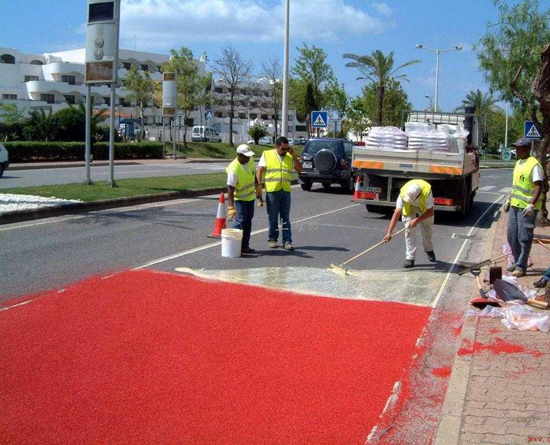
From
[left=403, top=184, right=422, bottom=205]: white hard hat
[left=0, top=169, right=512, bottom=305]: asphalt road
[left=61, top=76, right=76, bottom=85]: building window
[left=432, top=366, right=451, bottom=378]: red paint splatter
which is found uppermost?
A: [left=61, top=76, right=76, bottom=85]: building window

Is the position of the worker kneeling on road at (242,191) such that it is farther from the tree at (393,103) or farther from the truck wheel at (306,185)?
the tree at (393,103)

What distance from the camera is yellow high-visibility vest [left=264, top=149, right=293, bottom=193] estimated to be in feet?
36.7

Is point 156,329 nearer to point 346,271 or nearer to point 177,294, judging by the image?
point 177,294

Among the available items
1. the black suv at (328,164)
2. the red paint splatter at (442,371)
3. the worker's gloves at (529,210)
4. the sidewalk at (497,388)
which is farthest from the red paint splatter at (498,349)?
the black suv at (328,164)

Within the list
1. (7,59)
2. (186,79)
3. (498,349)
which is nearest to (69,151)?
(186,79)

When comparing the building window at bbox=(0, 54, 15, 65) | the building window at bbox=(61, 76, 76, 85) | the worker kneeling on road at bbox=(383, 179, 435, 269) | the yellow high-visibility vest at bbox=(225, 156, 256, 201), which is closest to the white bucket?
the yellow high-visibility vest at bbox=(225, 156, 256, 201)

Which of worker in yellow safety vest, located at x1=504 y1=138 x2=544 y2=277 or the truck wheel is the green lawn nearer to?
the truck wheel

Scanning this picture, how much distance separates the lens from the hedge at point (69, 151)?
3306 centimetres

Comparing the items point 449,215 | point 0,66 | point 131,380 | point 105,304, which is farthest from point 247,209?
point 0,66

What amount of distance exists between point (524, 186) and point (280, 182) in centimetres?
373

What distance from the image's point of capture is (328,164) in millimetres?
22672

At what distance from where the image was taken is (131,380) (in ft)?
17.1

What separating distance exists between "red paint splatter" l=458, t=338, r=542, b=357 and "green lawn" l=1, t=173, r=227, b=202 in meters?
11.5

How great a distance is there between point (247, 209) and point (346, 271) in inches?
84.7
